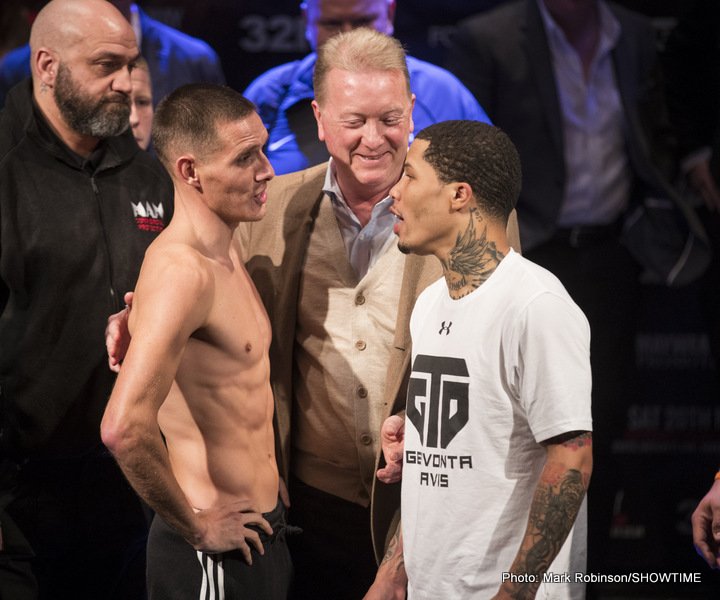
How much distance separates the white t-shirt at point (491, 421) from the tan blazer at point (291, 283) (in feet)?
1.69

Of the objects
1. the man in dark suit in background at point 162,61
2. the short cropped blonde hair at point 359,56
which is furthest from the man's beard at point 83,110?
the man in dark suit in background at point 162,61

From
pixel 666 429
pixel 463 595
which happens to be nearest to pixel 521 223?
pixel 666 429

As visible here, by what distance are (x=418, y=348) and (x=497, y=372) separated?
0.73ft

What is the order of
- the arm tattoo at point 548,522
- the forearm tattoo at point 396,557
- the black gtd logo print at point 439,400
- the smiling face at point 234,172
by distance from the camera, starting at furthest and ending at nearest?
the smiling face at point 234,172
the forearm tattoo at point 396,557
the black gtd logo print at point 439,400
the arm tattoo at point 548,522

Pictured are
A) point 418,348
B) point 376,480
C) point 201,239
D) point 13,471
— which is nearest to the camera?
point 418,348

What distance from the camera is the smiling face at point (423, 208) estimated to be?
7.23 ft

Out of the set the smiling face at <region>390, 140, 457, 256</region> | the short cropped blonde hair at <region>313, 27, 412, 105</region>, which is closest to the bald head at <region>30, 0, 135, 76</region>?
the short cropped blonde hair at <region>313, 27, 412, 105</region>

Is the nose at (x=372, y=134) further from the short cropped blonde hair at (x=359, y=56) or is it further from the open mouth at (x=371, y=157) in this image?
the short cropped blonde hair at (x=359, y=56)

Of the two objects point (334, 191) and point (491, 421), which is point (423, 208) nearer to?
point (491, 421)

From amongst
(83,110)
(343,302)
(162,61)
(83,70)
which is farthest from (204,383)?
(162,61)

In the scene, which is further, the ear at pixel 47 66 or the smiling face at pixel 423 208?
the ear at pixel 47 66

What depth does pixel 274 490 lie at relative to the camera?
2.59 meters

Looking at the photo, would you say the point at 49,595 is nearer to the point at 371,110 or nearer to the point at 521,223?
the point at 371,110

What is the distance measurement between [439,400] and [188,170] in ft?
2.80
